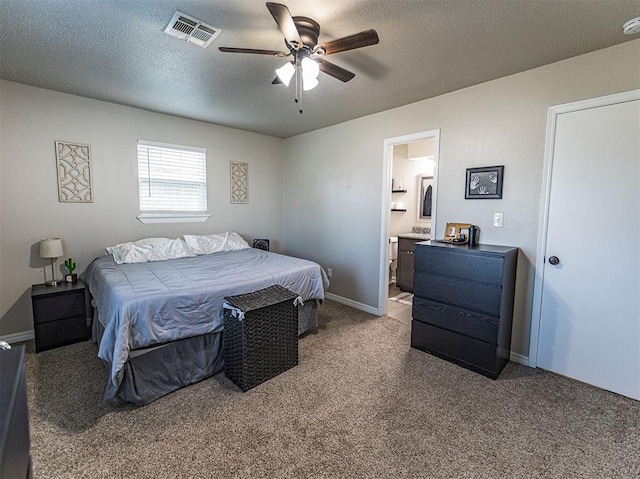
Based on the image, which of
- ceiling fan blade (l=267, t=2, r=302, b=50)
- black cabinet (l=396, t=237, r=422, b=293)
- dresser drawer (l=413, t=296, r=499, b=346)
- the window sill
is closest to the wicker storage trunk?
dresser drawer (l=413, t=296, r=499, b=346)

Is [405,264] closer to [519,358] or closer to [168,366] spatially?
[519,358]

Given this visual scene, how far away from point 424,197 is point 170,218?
12.7 ft

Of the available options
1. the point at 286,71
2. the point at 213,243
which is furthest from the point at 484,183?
the point at 213,243

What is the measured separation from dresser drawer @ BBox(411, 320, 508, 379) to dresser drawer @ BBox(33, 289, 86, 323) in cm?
324

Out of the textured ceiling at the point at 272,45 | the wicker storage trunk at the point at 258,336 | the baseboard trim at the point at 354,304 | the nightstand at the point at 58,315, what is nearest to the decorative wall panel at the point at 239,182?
the textured ceiling at the point at 272,45

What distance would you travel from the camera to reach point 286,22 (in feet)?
5.29

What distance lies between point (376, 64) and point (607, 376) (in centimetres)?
296

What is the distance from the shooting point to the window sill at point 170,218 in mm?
3704

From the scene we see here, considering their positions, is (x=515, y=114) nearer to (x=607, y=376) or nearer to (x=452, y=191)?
(x=452, y=191)

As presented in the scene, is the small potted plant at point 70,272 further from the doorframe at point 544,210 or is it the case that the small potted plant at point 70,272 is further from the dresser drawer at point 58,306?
the doorframe at point 544,210

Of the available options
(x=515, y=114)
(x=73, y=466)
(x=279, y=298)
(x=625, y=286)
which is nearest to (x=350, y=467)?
(x=279, y=298)

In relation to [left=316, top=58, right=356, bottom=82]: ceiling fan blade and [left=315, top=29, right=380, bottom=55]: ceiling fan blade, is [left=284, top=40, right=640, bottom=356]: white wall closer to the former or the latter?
[left=316, top=58, right=356, bottom=82]: ceiling fan blade

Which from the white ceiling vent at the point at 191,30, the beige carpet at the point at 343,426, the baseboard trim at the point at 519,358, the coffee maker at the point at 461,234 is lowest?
the beige carpet at the point at 343,426

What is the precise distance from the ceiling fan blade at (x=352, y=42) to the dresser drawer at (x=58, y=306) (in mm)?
3068
